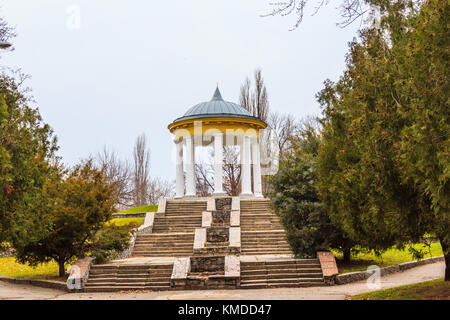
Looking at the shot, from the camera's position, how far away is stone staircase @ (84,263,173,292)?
1445 centimetres

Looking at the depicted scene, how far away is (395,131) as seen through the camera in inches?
311

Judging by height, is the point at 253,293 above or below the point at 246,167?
below

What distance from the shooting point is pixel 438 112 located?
636 cm

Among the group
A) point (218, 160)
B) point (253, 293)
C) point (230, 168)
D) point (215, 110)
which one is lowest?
point (253, 293)

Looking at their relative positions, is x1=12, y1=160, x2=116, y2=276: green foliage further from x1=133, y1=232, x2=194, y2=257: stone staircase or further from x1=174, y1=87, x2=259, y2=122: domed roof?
x1=174, y1=87, x2=259, y2=122: domed roof

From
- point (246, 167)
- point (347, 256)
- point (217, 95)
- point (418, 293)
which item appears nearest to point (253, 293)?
point (418, 293)

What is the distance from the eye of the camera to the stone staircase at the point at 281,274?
14023 millimetres

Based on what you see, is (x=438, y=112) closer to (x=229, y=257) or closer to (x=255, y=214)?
(x=229, y=257)

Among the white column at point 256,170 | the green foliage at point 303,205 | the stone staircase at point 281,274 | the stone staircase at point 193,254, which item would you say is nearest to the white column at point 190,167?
the stone staircase at point 193,254

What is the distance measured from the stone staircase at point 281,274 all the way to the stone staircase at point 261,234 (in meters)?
2.84

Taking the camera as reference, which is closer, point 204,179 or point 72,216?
point 72,216

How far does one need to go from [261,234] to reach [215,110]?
1027 centimetres

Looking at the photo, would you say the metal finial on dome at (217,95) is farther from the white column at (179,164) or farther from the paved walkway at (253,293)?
the paved walkway at (253,293)

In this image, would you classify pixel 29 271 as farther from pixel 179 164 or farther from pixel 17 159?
pixel 179 164
